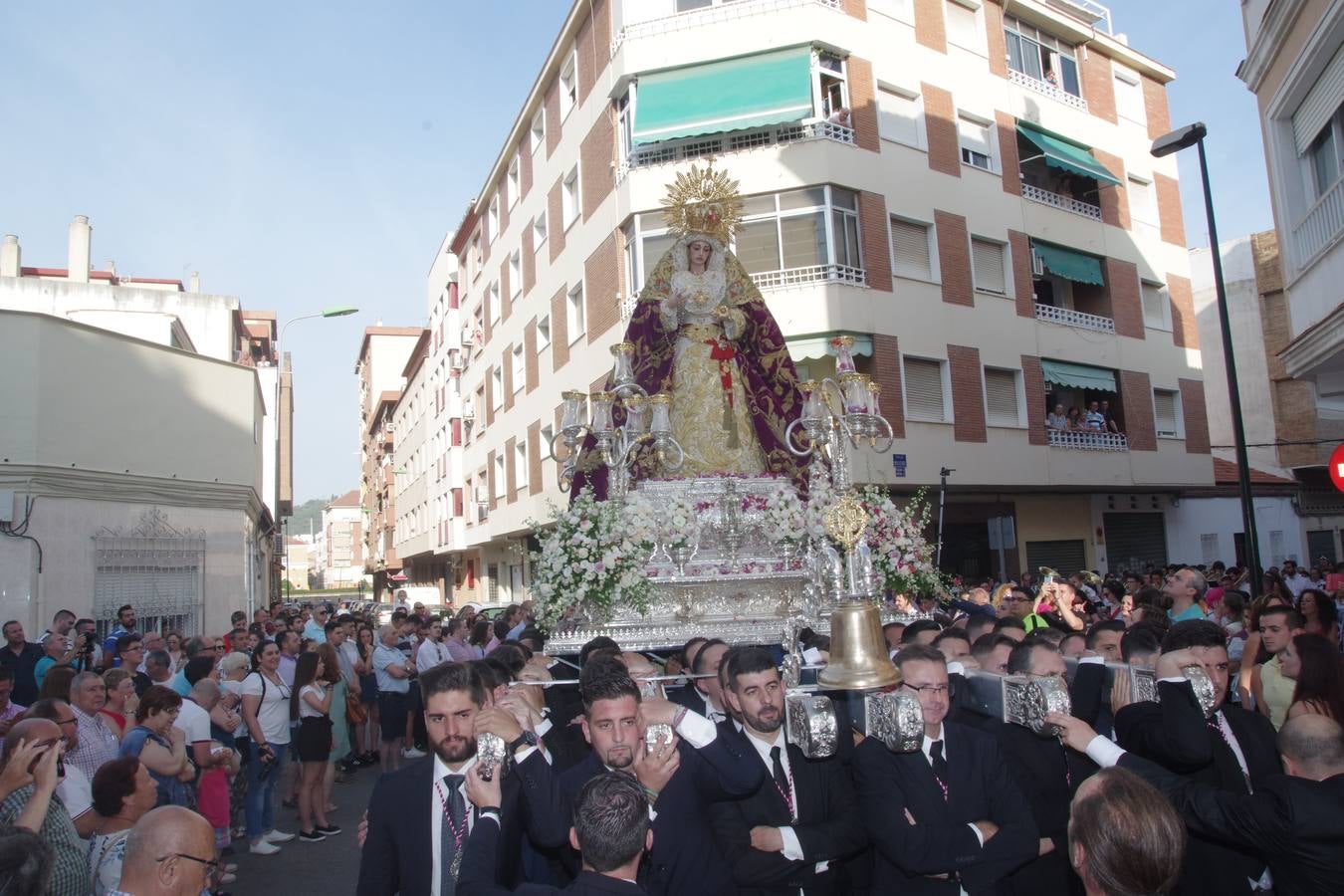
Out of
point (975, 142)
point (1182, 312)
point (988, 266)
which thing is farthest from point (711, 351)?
point (1182, 312)

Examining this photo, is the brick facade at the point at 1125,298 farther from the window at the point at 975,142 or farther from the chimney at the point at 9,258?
the chimney at the point at 9,258

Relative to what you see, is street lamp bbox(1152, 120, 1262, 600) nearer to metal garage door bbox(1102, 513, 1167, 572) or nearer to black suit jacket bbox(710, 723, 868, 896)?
black suit jacket bbox(710, 723, 868, 896)

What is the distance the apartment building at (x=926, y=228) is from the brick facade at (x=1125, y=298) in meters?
0.05

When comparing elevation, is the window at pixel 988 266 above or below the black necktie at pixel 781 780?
above

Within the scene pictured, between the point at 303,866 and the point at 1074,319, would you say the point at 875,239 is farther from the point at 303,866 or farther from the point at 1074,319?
the point at 303,866

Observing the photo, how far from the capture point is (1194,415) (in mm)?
25109

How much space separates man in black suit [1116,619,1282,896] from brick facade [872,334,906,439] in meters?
15.1

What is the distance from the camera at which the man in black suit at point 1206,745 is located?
3639 millimetres

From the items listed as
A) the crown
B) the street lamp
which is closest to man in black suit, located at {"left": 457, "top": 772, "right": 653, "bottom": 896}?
the crown

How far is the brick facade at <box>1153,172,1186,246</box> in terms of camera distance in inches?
1006

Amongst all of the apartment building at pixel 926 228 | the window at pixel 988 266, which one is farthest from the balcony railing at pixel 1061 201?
the window at pixel 988 266

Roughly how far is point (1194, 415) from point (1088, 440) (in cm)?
441

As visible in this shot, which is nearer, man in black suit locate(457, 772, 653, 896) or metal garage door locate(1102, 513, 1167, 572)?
man in black suit locate(457, 772, 653, 896)

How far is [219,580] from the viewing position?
17.1 metres
